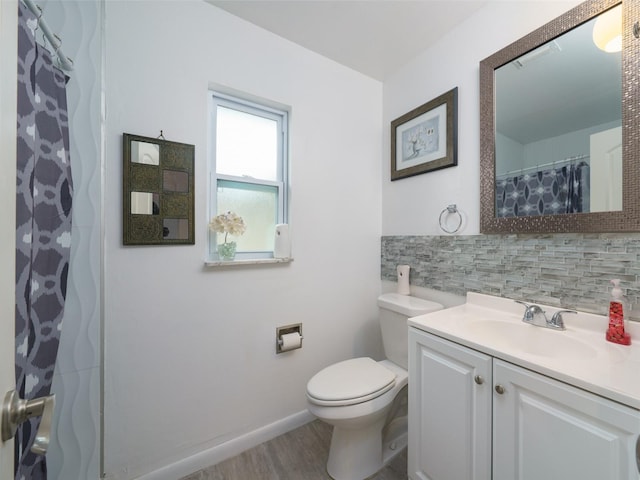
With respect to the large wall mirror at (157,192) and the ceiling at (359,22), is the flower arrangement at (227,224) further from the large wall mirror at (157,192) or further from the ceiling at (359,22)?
the ceiling at (359,22)

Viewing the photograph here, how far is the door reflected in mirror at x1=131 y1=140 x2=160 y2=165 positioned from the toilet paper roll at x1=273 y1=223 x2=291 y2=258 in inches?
27.7

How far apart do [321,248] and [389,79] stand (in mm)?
1364

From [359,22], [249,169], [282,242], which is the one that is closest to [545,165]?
[359,22]

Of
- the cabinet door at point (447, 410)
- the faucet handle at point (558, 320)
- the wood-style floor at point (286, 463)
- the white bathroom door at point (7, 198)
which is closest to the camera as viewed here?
the white bathroom door at point (7, 198)

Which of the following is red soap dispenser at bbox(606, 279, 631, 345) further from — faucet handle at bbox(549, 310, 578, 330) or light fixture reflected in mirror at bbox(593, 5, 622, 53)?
light fixture reflected in mirror at bbox(593, 5, 622, 53)

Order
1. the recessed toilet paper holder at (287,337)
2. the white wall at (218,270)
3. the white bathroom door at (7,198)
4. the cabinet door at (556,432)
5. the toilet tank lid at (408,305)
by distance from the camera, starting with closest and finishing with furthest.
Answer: the white bathroom door at (7,198)
the cabinet door at (556,432)
the white wall at (218,270)
the toilet tank lid at (408,305)
the recessed toilet paper holder at (287,337)

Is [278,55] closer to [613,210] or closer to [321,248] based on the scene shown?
[321,248]

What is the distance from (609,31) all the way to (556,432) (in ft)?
4.78

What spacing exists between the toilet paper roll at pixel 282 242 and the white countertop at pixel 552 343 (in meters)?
0.80

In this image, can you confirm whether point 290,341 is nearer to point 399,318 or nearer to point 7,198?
point 399,318

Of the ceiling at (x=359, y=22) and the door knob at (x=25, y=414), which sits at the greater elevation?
the ceiling at (x=359, y=22)

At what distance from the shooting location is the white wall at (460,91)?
1280 mm

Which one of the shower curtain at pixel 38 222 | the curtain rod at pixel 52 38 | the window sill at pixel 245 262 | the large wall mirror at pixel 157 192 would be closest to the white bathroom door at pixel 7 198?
the shower curtain at pixel 38 222

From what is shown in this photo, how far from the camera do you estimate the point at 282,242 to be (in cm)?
159
